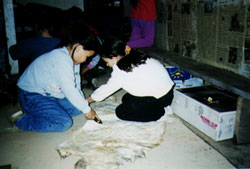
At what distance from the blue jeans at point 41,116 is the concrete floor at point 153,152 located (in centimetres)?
7

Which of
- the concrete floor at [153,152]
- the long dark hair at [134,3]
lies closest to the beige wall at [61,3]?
A: the long dark hair at [134,3]

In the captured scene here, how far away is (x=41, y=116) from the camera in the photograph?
7.04ft

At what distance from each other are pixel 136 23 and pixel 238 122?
2563mm

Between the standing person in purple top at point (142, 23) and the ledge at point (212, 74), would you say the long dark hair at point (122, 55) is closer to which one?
the ledge at point (212, 74)

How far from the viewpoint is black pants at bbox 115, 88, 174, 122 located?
226 cm

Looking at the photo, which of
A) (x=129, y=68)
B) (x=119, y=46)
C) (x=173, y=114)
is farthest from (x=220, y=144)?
(x=119, y=46)

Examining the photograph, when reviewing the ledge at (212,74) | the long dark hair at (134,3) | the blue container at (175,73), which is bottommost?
the blue container at (175,73)

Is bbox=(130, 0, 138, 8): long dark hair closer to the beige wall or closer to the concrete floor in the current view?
the beige wall

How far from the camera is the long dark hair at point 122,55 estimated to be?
1995 mm

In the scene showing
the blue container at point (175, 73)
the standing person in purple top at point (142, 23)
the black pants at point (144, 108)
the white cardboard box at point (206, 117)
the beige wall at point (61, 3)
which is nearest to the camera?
the white cardboard box at point (206, 117)

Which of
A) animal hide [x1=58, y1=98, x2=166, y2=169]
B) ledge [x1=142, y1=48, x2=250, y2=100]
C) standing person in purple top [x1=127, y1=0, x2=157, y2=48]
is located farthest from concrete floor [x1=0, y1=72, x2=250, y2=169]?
standing person in purple top [x1=127, y1=0, x2=157, y2=48]

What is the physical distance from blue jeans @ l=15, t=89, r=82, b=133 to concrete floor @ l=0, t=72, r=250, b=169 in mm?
67

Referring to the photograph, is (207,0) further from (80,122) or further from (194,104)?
(80,122)

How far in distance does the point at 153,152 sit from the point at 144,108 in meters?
0.55
